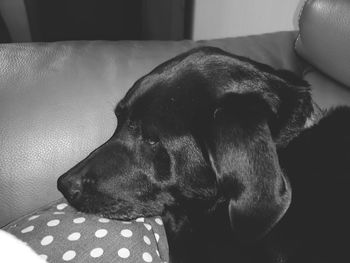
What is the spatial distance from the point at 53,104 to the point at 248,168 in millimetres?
622

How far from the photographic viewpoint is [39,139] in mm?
1052

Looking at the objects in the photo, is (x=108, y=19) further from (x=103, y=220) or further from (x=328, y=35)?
(x=103, y=220)

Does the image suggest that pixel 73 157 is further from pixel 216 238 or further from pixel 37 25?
pixel 37 25

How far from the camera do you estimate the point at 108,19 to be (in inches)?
129

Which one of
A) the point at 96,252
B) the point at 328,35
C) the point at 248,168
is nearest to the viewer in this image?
the point at 248,168

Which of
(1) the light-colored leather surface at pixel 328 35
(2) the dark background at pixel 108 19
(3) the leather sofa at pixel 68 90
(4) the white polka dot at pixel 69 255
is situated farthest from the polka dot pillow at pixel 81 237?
(2) the dark background at pixel 108 19

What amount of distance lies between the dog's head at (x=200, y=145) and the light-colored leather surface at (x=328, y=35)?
35cm

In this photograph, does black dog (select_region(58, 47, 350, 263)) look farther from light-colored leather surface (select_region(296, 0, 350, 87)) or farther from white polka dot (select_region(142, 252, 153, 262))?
light-colored leather surface (select_region(296, 0, 350, 87))

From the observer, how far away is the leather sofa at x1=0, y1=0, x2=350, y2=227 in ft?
3.41

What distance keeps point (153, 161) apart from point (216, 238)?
0.90ft

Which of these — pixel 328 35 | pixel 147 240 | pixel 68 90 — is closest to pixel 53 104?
pixel 68 90

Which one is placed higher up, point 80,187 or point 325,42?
point 325,42

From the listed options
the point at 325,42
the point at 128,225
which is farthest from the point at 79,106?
the point at 325,42

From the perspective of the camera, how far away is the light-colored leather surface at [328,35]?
127 centimetres
